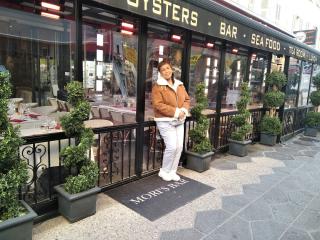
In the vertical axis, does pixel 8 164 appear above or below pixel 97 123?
below

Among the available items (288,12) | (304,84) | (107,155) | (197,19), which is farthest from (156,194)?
(288,12)

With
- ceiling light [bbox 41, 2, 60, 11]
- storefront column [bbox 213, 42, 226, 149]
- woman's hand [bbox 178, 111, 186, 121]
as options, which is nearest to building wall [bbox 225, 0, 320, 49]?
storefront column [bbox 213, 42, 226, 149]

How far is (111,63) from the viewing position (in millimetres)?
4469

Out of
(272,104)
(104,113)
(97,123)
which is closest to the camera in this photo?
(97,123)

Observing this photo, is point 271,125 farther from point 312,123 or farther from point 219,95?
point 312,123

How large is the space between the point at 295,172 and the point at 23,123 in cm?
483

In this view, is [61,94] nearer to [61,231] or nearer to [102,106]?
[102,106]

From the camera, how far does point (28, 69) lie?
4875 millimetres

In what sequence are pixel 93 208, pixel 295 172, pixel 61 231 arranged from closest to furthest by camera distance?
pixel 61 231 → pixel 93 208 → pixel 295 172

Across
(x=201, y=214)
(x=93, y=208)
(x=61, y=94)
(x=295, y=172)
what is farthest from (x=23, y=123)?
(x=295, y=172)

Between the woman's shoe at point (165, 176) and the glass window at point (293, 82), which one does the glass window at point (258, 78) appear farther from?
the woman's shoe at point (165, 176)

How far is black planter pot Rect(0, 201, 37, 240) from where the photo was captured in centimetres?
234

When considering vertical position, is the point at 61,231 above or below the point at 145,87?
below

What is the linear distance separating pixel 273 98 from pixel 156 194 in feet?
14.6
